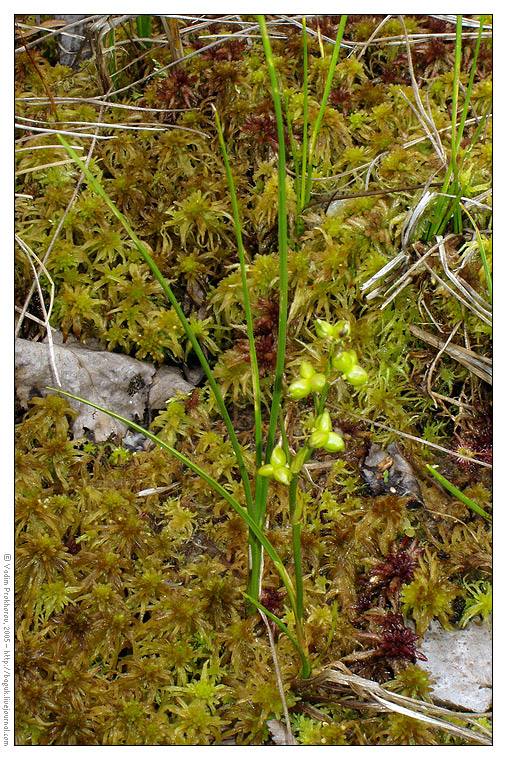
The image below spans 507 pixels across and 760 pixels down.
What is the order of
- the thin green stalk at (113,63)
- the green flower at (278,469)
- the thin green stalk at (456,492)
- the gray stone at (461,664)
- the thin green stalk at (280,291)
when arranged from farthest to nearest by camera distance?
the thin green stalk at (113,63) → the gray stone at (461,664) → the thin green stalk at (456,492) → the green flower at (278,469) → the thin green stalk at (280,291)

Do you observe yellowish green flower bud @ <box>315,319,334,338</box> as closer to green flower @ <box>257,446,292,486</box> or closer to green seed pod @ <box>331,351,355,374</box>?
green seed pod @ <box>331,351,355,374</box>

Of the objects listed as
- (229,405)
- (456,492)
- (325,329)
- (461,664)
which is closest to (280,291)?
(325,329)

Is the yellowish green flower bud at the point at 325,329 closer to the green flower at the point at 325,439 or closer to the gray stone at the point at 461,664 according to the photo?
the green flower at the point at 325,439

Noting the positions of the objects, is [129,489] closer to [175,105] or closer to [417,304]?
[417,304]

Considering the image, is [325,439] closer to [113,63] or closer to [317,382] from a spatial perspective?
[317,382]

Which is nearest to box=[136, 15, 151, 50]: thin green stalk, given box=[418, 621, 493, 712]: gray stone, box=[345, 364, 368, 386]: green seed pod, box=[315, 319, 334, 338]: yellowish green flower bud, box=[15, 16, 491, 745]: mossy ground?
box=[15, 16, 491, 745]: mossy ground

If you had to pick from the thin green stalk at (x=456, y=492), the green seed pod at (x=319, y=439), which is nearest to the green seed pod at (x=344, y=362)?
the green seed pod at (x=319, y=439)
